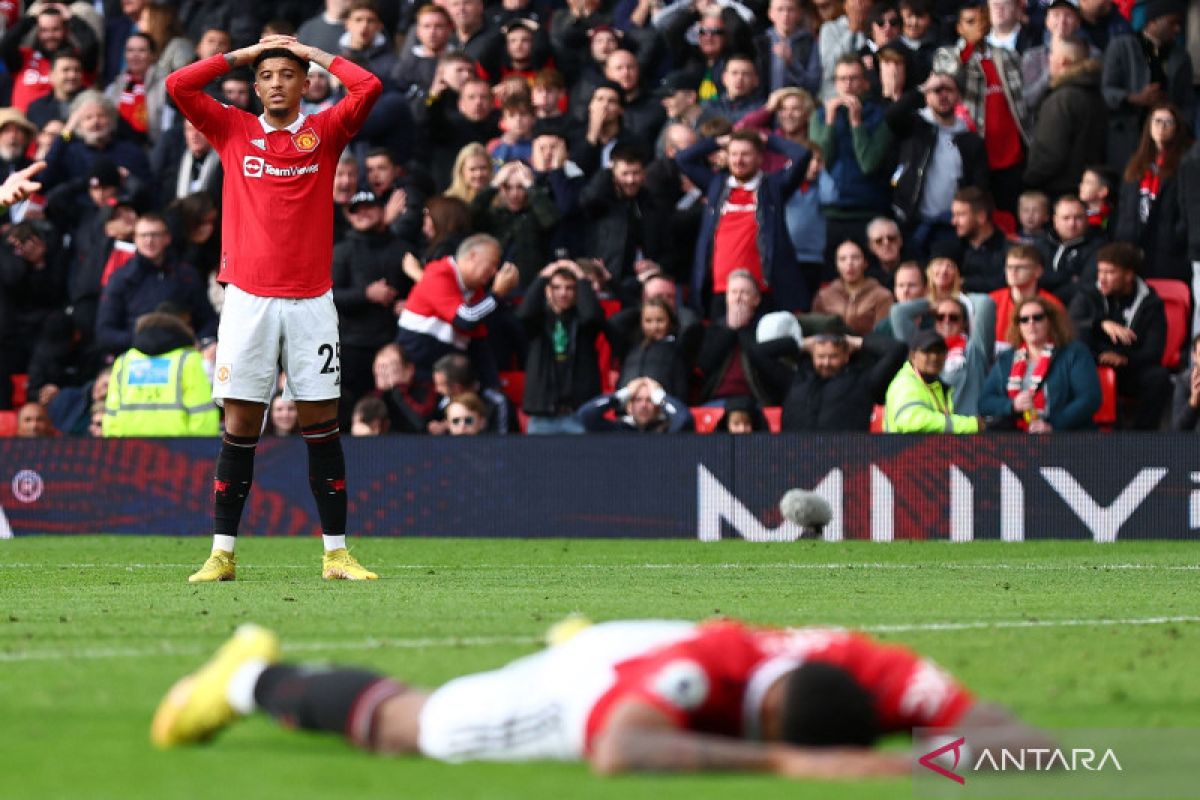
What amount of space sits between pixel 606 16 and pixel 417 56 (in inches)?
68.2

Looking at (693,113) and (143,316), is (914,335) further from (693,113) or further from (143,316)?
(143,316)

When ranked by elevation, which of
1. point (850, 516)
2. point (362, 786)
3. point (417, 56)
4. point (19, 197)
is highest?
point (417, 56)

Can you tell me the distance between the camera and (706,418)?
16.4m

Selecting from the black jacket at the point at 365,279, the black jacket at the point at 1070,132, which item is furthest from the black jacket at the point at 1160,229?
the black jacket at the point at 365,279

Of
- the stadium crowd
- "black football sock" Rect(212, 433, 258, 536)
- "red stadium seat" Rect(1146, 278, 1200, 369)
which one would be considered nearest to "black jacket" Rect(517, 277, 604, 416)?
the stadium crowd

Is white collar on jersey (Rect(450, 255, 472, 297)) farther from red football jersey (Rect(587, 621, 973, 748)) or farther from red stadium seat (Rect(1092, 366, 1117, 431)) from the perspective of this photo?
red football jersey (Rect(587, 621, 973, 748))

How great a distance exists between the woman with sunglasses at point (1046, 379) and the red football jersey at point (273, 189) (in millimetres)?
6444

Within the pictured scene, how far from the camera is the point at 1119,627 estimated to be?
7.74m

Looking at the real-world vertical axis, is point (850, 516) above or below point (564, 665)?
below

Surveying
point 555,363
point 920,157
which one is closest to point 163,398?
point 555,363

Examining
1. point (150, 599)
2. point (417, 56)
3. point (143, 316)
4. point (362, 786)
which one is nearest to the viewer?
Answer: point (362, 786)

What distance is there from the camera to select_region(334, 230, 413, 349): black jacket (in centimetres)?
1736

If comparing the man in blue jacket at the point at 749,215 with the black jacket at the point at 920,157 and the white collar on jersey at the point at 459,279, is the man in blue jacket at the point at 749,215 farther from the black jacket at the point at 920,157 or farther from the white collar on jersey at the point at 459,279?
the white collar on jersey at the point at 459,279

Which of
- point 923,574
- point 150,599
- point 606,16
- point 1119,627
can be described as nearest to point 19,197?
point 150,599
